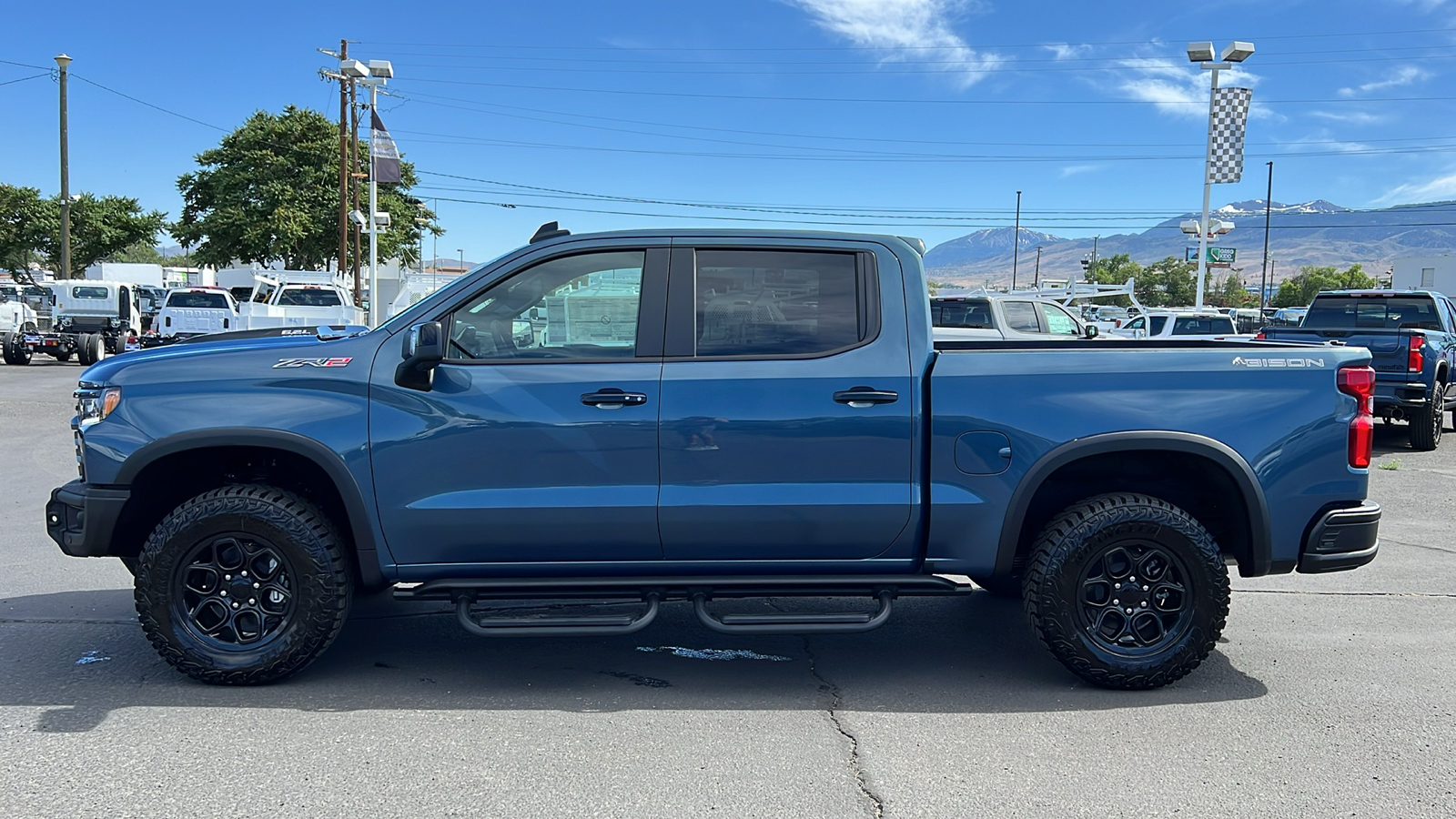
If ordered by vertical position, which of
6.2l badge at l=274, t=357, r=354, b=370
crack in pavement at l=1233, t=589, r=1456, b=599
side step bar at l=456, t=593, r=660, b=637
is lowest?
crack in pavement at l=1233, t=589, r=1456, b=599

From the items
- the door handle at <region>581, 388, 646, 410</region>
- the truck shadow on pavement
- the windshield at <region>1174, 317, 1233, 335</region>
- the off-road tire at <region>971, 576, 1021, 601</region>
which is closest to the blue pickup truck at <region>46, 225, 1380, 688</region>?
the door handle at <region>581, 388, 646, 410</region>

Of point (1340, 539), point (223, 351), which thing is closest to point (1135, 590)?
point (1340, 539)

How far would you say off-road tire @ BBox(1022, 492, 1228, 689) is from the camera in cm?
430

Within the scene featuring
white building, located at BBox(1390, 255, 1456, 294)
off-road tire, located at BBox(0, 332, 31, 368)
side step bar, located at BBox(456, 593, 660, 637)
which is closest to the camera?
side step bar, located at BBox(456, 593, 660, 637)

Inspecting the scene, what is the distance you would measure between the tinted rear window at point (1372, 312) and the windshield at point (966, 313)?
14.4ft

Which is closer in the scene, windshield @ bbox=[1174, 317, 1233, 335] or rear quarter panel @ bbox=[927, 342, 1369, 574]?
rear quarter panel @ bbox=[927, 342, 1369, 574]

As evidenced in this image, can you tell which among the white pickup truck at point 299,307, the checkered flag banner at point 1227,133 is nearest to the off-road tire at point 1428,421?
the checkered flag banner at point 1227,133

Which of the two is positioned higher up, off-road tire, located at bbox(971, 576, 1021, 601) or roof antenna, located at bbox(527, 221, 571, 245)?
roof antenna, located at bbox(527, 221, 571, 245)

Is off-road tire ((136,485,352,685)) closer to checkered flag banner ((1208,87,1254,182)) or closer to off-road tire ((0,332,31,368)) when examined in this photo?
checkered flag banner ((1208,87,1254,182))

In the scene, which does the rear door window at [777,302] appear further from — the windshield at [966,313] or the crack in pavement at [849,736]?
the windshield at [966,313]

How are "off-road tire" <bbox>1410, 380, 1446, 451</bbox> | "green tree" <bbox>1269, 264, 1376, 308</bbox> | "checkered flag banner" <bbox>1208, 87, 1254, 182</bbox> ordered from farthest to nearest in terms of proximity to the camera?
"green tree" <bbox>1269, 264, 1376, 308</bbox> → "checkered flag banner" <bbox>1208, 87, 1254, 182</bbox> → "off-road tire" <bbox>1410, 380, 1446, 451</bbox>

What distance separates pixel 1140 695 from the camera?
4.41 meters

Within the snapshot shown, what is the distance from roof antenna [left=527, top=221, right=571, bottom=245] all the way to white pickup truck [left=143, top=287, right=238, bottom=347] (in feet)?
68.5

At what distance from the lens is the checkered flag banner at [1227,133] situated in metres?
21.5
